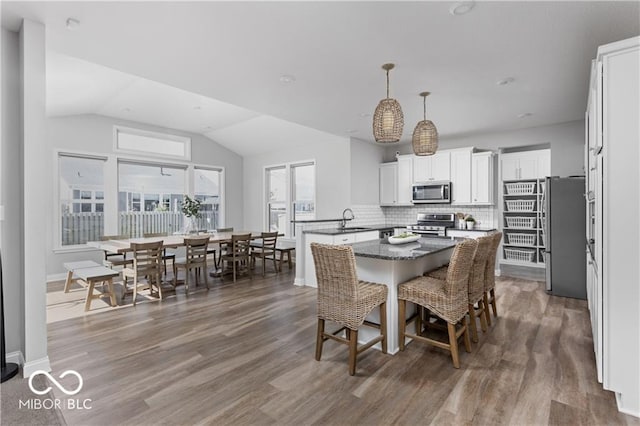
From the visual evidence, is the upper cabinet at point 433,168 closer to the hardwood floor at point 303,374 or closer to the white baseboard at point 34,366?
the hardwood floor at point 303,374

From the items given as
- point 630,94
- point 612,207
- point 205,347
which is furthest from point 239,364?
point 630,94

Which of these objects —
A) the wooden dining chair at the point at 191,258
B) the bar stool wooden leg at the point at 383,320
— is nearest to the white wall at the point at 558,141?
the bar stool wooden leg at the point at 383,320

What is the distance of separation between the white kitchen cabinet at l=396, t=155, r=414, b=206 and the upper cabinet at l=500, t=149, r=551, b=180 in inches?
79.1

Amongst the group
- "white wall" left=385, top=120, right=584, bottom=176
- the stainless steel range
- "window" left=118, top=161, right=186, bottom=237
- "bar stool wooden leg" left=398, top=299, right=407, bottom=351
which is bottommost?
"bar stool wooden leg" left=398, top=299, right=407, bottom=351

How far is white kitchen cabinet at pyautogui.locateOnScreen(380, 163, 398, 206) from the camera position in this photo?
22.4 feet

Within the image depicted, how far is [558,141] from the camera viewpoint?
5.29 metres

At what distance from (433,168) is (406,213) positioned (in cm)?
118

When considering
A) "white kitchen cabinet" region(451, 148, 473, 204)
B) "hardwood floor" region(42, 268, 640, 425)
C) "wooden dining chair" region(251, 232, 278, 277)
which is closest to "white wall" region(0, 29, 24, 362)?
"hardwood floor" region(42, 268, 640, 425)

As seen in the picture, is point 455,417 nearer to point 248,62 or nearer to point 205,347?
point 205,347

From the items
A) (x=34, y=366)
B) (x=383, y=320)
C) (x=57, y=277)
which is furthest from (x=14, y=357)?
(x=57, y=277)

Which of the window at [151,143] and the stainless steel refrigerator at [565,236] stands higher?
the window at [151,143]

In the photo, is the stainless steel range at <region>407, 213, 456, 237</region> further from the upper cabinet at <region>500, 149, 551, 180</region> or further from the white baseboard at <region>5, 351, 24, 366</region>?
the white baseboard at <region>5, 351, 24, 366</region>

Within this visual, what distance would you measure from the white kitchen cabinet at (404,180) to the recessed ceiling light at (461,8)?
4410 mm

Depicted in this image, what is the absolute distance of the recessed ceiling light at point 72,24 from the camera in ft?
7.81
